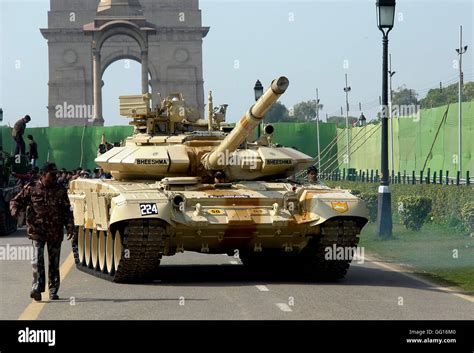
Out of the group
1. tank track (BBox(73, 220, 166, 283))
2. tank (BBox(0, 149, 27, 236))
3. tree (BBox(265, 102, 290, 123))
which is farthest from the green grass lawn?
tree (BBox(265, 102, 290, 123))

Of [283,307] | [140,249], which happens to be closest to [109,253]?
[140,249]

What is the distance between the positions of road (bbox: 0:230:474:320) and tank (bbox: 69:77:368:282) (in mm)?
447

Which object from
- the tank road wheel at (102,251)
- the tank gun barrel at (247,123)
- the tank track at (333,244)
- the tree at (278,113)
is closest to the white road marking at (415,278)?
the tank track at (333,244)

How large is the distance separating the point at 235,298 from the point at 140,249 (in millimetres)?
2214

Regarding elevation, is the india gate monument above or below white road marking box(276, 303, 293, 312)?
above

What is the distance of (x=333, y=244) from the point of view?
63.6 feet

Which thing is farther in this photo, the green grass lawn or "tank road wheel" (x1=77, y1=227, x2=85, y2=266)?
"tank road wheel" (x1=77, y1=227, x2=85, y2=266)

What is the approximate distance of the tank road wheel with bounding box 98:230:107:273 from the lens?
20400 mm

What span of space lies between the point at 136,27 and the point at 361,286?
6113cm

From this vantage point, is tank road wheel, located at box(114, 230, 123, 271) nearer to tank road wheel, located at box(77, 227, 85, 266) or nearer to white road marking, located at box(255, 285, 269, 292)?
white road marking, located at box(255, 285, 269, 292)

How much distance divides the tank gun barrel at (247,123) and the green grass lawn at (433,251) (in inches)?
131

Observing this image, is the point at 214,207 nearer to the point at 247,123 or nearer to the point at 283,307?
the point at 247,123
